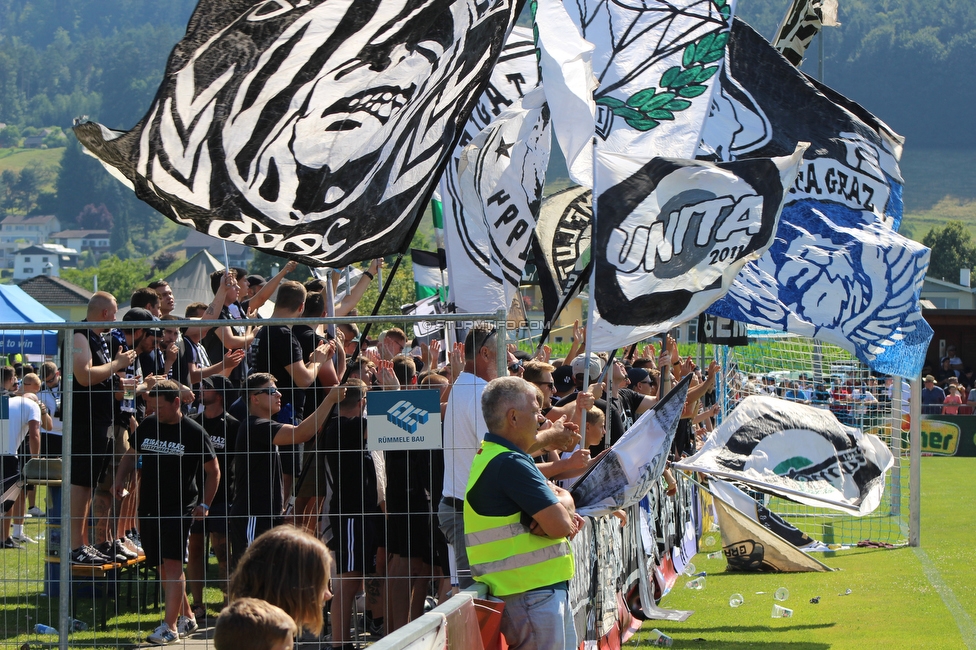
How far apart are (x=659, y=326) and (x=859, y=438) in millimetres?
4726

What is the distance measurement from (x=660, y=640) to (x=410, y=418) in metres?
3.57

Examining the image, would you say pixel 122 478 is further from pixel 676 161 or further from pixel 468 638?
pixel 676 161

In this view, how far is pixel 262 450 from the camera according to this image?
6.42 m

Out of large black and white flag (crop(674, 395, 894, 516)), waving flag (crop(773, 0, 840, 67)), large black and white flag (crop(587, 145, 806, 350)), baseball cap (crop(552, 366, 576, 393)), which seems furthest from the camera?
waving flag (crop(773, 0, 840, 67))

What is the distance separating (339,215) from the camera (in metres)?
6.45

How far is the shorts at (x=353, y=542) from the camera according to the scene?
6191 mm

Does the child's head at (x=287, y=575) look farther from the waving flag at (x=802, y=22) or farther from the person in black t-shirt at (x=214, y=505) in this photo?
the waving flag at (x=802, y=22)

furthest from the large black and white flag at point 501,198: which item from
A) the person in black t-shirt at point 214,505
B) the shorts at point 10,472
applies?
the shorts at point 10,472

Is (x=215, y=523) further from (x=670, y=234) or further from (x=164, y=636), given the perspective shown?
(x=670, y=234)

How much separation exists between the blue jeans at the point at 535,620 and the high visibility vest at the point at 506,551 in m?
0.05

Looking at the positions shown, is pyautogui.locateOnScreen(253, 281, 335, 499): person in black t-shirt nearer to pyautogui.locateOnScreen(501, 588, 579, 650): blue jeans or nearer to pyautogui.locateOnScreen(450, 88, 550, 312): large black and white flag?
pyautogui.locateOnScreen(501, 588, 579, 650): blue jeans

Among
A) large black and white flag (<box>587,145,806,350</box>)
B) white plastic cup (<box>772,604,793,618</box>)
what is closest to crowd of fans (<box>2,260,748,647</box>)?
large black and white flag (<box>587,145,806,350</box>)

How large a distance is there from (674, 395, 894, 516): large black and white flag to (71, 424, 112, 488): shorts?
5.06 m

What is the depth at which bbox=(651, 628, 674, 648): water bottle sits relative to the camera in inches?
325
